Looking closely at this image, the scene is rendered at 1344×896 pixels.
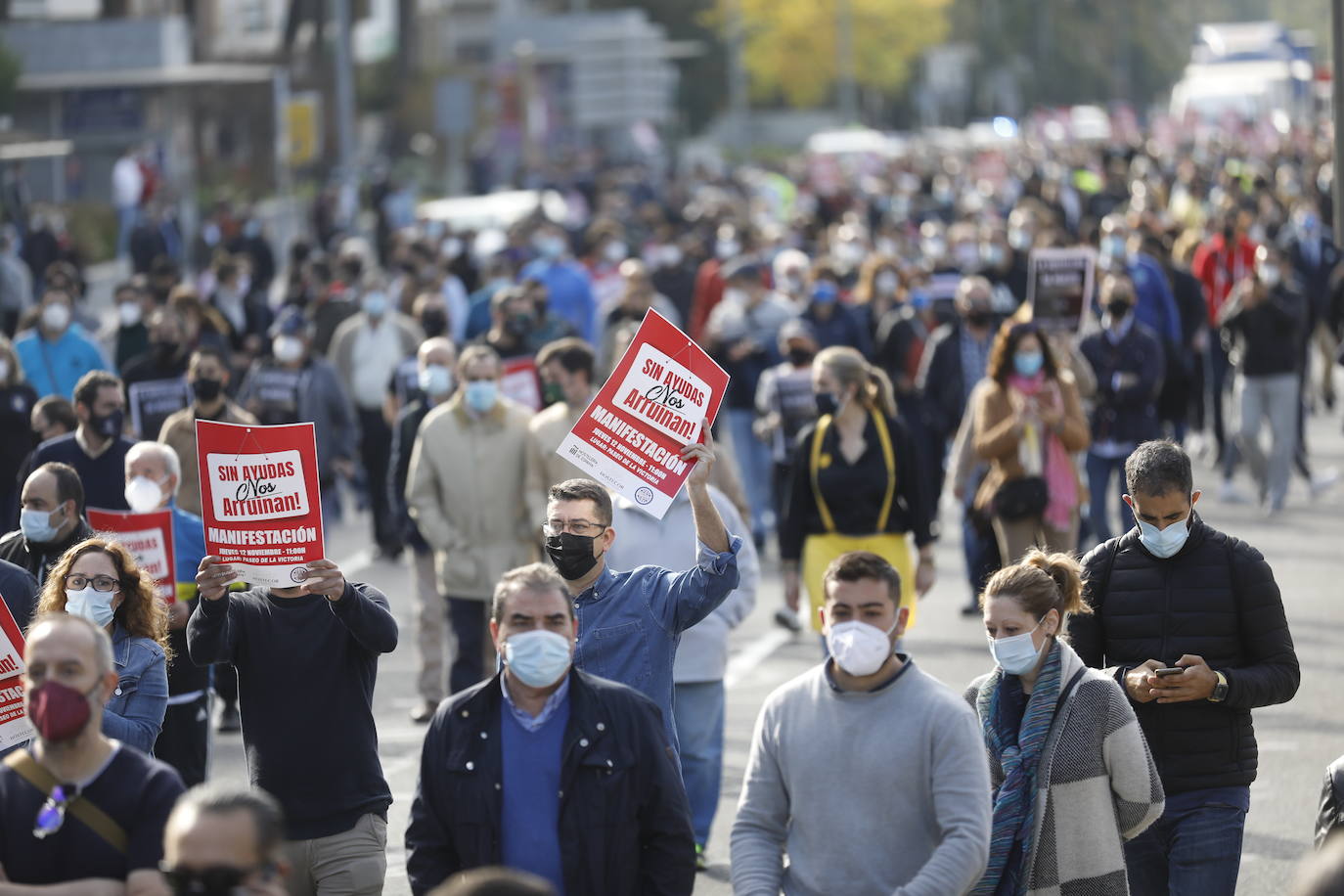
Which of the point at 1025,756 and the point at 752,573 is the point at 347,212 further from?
the point at 1025,756

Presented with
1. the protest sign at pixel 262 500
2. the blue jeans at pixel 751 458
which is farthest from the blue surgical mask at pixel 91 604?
the blue jeans at pixel 751 458

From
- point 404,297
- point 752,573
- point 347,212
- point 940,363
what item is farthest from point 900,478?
point 347,212

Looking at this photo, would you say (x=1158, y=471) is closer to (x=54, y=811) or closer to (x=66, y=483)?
(x=54, y=811)

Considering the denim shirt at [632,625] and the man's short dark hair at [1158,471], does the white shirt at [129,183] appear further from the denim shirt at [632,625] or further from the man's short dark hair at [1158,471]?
the man's short dark hair at [1158,471]

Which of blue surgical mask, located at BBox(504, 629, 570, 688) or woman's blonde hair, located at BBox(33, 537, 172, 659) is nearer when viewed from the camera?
blue surgical mask, located at BBox(504, 629, 570, 688)

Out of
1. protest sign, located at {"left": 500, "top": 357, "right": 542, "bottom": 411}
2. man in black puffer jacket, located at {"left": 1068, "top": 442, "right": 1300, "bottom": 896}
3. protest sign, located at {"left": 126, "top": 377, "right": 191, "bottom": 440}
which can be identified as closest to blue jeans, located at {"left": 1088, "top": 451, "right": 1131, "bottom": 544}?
protest sign, located at {"left": 500, "top": 357, "right": 542, "bottom": 411}

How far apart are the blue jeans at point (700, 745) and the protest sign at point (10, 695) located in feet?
8.98

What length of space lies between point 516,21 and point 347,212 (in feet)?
109

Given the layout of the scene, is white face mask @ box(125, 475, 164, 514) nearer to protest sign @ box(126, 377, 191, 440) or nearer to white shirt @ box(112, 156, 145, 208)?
protest sign @ box(126, 377, 191, 440)

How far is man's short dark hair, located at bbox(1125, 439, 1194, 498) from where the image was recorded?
680 cm

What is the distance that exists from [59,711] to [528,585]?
1.13m

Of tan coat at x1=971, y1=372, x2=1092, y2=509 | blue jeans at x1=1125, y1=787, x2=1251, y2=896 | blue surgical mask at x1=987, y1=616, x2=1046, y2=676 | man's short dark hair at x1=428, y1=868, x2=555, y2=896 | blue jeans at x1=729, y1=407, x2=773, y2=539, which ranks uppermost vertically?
man's short dark hair at x1=428, y1=868, x2=555, y2=896

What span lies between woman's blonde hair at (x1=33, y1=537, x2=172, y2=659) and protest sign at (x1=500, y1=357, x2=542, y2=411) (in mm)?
6271

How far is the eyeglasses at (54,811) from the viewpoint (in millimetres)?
5203
